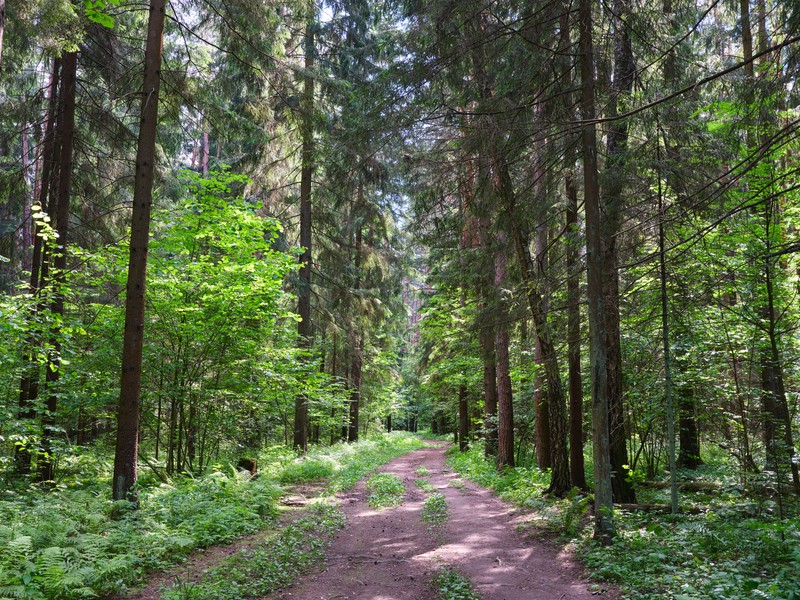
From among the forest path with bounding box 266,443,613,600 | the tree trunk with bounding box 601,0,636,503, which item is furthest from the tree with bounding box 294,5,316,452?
the tree trunk with bounding box 601,0,636,503

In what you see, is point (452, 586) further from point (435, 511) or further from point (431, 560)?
point (435, 511)

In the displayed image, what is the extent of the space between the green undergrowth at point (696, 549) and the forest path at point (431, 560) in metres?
0.44

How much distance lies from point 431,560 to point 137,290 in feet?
18.6

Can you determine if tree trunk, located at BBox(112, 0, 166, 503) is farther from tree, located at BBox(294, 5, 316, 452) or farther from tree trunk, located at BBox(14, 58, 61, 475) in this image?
tree, located at BBox(294, 5, 316, 452)

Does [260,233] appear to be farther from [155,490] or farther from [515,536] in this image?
[515,536]

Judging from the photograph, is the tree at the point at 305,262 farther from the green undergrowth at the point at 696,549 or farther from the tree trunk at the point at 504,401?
the green undergrowth at the point at 696,549

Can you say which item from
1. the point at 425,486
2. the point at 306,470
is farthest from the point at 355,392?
the point at 425,486

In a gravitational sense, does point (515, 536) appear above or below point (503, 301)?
below

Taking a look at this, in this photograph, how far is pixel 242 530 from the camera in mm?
7465

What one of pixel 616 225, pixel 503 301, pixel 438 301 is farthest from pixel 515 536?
pixel 438 301

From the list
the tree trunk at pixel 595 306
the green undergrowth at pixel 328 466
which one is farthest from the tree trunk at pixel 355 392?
the tree trunk at pixel 595 306

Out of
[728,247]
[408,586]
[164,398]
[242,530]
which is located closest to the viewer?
[408,586]

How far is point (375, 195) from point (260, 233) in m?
10.1

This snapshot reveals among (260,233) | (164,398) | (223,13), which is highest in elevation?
(223,13)
